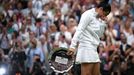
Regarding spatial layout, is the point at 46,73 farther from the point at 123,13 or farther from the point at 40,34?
the point at 123,13

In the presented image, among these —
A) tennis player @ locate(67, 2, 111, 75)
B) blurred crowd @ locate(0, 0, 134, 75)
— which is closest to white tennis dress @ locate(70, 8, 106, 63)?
tennis player @ locate(67, 2, 111, 75)

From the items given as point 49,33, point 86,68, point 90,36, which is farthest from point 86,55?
point 49,33

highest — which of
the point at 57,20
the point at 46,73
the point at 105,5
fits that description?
the point at 105,5

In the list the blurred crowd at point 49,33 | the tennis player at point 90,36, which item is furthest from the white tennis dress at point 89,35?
the blurred crowd at point 49,33

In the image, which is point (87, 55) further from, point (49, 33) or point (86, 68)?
point (49, 33)

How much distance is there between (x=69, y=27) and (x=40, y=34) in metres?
1.05

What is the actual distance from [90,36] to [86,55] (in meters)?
0.33

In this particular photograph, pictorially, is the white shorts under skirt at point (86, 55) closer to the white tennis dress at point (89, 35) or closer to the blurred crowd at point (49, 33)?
the white tennis dress at point (89, 35)

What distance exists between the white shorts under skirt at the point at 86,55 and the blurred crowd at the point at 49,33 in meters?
5.67

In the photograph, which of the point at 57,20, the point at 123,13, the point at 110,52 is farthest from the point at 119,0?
the point at 110,52

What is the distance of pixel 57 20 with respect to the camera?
17984 mm

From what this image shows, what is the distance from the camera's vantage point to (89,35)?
9266mm

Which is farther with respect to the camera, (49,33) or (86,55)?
(49,33)

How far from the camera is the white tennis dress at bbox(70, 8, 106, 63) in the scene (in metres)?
9.15
